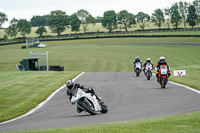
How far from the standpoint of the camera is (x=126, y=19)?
162 m

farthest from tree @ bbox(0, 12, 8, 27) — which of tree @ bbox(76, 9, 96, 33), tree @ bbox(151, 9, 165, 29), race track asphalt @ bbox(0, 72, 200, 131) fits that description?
race track asphalt @ bbox(0, 72, 200, 131)

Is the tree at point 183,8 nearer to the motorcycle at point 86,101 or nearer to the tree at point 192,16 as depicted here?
the tree at point 192,16

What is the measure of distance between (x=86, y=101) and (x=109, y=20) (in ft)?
489

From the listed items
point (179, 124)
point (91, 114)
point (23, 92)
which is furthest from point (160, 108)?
point (23, 92)

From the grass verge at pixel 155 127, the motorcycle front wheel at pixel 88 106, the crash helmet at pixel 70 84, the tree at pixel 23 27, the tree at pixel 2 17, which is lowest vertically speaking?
the motorcycle front wheel at pixel 88 106

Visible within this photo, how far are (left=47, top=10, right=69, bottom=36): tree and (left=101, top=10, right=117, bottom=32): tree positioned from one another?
16649 mm

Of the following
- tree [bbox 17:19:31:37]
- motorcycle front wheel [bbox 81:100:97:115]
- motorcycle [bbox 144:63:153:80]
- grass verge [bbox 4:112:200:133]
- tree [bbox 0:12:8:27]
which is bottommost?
motorcycle [bbox 144:63:153:80]

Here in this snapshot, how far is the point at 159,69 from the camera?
20.9 metres

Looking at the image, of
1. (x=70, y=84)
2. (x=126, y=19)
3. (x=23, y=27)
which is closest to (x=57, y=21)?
(x=23, y=27)

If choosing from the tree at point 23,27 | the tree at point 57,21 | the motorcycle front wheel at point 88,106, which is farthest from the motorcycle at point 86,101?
the tree at point 23,27

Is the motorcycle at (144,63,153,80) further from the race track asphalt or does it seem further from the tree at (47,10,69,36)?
the tree at (47,10,69,36)

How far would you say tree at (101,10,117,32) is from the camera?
15693 cm

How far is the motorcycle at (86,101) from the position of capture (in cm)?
1298

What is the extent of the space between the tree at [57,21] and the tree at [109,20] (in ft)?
54.6
